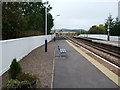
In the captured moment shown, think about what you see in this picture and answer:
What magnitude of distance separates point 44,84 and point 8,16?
14.1 meters

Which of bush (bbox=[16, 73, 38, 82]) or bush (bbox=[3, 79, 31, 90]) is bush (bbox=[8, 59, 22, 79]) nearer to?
bush (bbox=[16, 73, 38, 82])

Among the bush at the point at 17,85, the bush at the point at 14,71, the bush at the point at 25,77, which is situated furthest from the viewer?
the bush at the point at 14,71

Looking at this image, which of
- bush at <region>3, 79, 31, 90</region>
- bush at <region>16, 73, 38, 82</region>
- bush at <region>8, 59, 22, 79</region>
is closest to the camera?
bush at <region>3, 79, 31, 90</region>

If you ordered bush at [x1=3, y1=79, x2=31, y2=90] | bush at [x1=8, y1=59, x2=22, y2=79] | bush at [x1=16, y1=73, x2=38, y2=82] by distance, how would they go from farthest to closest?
bush at [x1=8, y1=59, x2=22, y2=79]
bush at [x1=16, y1=73, x2=38, y2=82]
bush at [x1=3, y1=79, x2=31, y2=90]

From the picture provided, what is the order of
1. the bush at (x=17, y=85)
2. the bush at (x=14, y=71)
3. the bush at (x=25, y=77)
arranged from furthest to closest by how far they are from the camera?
the bush at (x=14, y=71) → the bush at (x=25, y=77) → the bush at (x=17, y=85)

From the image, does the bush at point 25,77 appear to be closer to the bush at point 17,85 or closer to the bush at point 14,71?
the bush at point 17,85

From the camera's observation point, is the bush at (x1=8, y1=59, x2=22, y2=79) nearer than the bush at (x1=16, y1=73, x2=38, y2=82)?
No

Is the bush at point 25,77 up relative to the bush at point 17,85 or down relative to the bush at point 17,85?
up

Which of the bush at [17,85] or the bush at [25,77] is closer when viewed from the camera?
the bush at [17,85]

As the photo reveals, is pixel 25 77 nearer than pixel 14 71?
Yes

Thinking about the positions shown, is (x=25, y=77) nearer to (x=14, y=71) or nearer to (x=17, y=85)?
(x=17, y=85)

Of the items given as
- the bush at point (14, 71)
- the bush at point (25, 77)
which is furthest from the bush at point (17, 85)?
the bush at point (14, 71)

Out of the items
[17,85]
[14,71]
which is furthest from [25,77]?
[14,71]

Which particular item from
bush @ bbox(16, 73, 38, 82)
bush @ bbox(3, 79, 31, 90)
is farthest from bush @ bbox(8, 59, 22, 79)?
bush @ bbox(3, 79, 31, 90)
